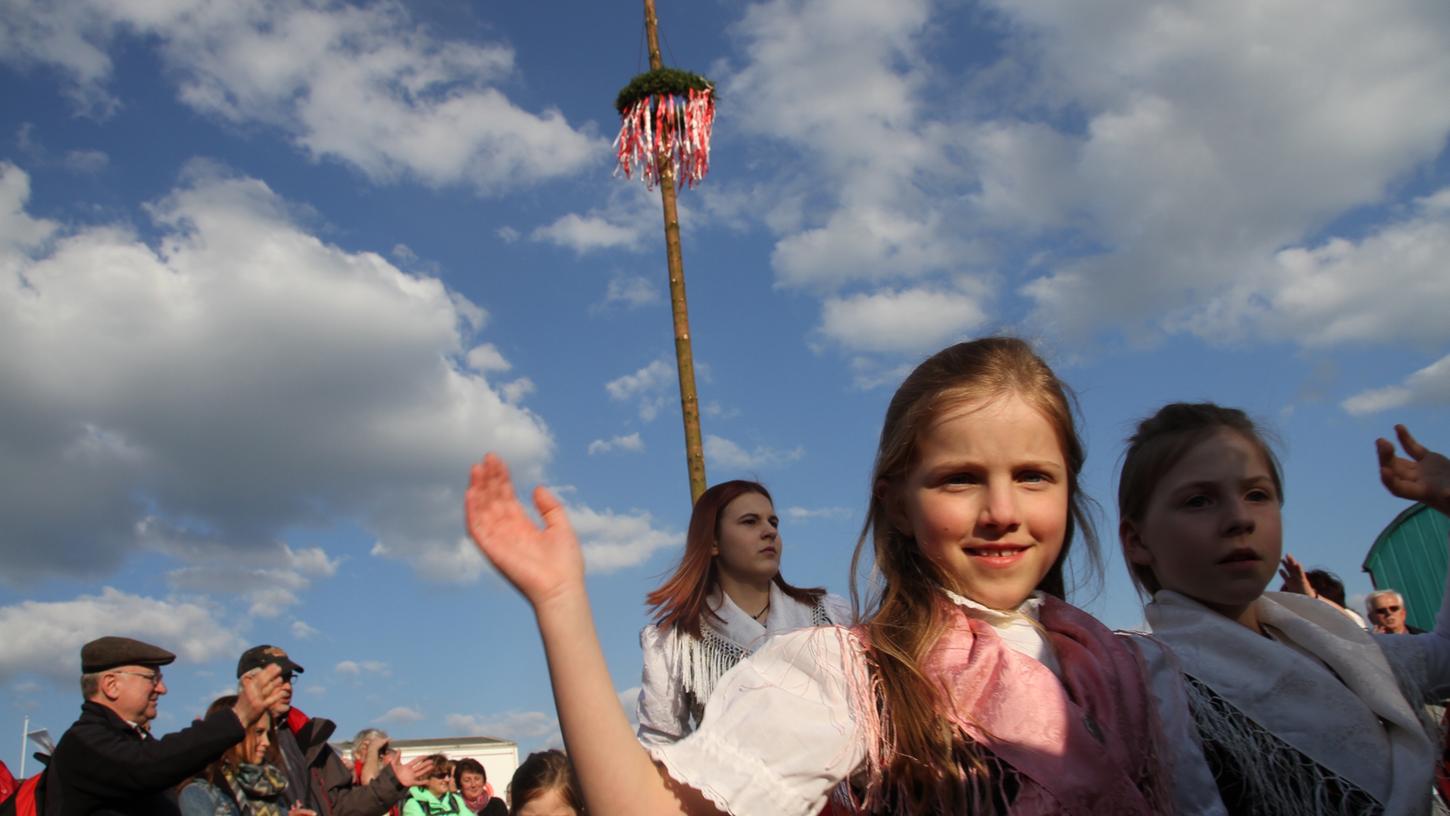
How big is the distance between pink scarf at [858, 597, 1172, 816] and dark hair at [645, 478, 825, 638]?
259 centimetres

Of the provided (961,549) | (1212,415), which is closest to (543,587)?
(961,549)

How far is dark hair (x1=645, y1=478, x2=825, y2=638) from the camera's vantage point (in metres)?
4.32

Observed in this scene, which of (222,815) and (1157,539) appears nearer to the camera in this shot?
(1157,539)

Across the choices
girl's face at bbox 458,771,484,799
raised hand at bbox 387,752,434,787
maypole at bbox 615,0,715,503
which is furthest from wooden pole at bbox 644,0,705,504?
girl's face at bbox 458,771,484,799

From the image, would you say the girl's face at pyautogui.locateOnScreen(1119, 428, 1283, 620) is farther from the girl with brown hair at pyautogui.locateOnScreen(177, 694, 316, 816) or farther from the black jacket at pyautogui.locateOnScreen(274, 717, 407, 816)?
the black jacket at pyautogui.locateOnScreen(274, 717, 407, 816)

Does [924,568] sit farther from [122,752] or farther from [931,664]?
[122,752]

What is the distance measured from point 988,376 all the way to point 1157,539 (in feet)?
2.89

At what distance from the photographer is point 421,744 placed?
3231 cm

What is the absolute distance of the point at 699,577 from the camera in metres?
4.44

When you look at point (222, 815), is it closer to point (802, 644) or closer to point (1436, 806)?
point (802, 644)

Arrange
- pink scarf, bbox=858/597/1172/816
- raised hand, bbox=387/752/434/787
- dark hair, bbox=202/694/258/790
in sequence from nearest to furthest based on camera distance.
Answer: pink scarf, bbox=858/597/1172/816 → dark hair, bbox=202/694/258/790 → raised hand, bbox=387/752/434/787

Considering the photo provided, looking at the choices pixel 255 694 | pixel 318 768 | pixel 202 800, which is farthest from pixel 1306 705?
pixel 318 768

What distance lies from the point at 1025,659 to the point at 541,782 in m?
2.69

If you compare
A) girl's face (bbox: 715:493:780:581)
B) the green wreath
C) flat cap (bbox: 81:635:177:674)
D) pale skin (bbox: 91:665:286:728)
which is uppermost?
the green wreath
